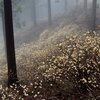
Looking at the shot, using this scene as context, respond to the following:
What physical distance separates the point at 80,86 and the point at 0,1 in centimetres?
2265

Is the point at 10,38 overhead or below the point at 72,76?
overhead

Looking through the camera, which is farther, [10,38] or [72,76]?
[10,38]

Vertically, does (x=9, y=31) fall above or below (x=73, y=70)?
above

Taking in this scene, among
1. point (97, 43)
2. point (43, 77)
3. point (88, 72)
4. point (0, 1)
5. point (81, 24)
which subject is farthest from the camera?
point (81, 24)

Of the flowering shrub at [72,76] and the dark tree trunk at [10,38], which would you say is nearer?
the flowering shrub at [72,76]

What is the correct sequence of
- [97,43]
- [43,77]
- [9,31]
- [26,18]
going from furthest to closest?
[26,18] < [9,31] < [43,77] < [97,43]

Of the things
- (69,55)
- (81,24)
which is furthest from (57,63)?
(81,24)

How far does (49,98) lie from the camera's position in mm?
12328

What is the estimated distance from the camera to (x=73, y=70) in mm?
12562

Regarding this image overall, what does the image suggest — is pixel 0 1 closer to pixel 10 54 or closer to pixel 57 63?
pixel 10 54

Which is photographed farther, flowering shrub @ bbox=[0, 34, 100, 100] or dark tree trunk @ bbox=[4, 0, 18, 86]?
dark tree trunk @ bbox=[4, 0, 18, 86]

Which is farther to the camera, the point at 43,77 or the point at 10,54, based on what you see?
the point at 10,54

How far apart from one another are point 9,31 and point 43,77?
358 centimetres

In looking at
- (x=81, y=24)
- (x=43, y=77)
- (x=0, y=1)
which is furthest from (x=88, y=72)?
(x=81, y=24)
